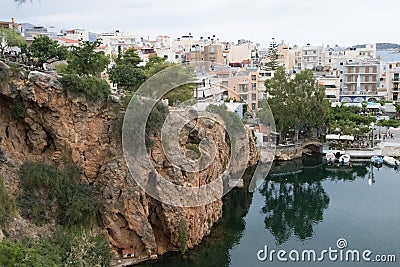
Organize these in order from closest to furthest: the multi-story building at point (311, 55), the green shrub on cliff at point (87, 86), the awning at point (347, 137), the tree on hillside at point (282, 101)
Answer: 1. the green shrub on cliff at point (87, 86)
2. the tree on hillside at point (282, 101)
3. the awning at point (347, 137)
4. the multi-story building at point (311, 55)

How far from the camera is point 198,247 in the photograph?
17.1 m

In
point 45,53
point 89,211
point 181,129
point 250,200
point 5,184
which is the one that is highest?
point 45,53

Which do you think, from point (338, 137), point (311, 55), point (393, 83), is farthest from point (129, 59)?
point (311, 55)

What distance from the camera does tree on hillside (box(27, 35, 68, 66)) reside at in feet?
71.9

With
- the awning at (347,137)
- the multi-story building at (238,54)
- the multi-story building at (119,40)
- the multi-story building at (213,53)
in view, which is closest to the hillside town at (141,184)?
the awning at (347,137)

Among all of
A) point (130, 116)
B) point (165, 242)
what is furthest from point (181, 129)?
point (165, 242)

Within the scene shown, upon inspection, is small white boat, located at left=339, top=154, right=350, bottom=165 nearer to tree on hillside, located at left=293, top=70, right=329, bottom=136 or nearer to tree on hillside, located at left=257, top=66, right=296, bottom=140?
tree on hillside, located at left=293, top=70, right=329, bottom=136

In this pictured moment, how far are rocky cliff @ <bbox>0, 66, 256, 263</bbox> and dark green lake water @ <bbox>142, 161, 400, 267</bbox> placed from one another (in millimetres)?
1171

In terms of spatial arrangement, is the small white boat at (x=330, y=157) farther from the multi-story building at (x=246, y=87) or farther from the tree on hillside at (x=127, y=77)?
the tree on hillside at (x=127, y=77)

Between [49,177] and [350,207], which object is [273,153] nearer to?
[350,207]

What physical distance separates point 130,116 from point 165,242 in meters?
4.53

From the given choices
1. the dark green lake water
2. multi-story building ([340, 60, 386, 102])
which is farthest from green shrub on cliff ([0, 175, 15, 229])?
multi-story building ([340, 60, 386, 102])

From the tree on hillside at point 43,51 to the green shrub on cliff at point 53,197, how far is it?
7612 millimetres

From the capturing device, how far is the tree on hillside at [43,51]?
21906 millimetres
